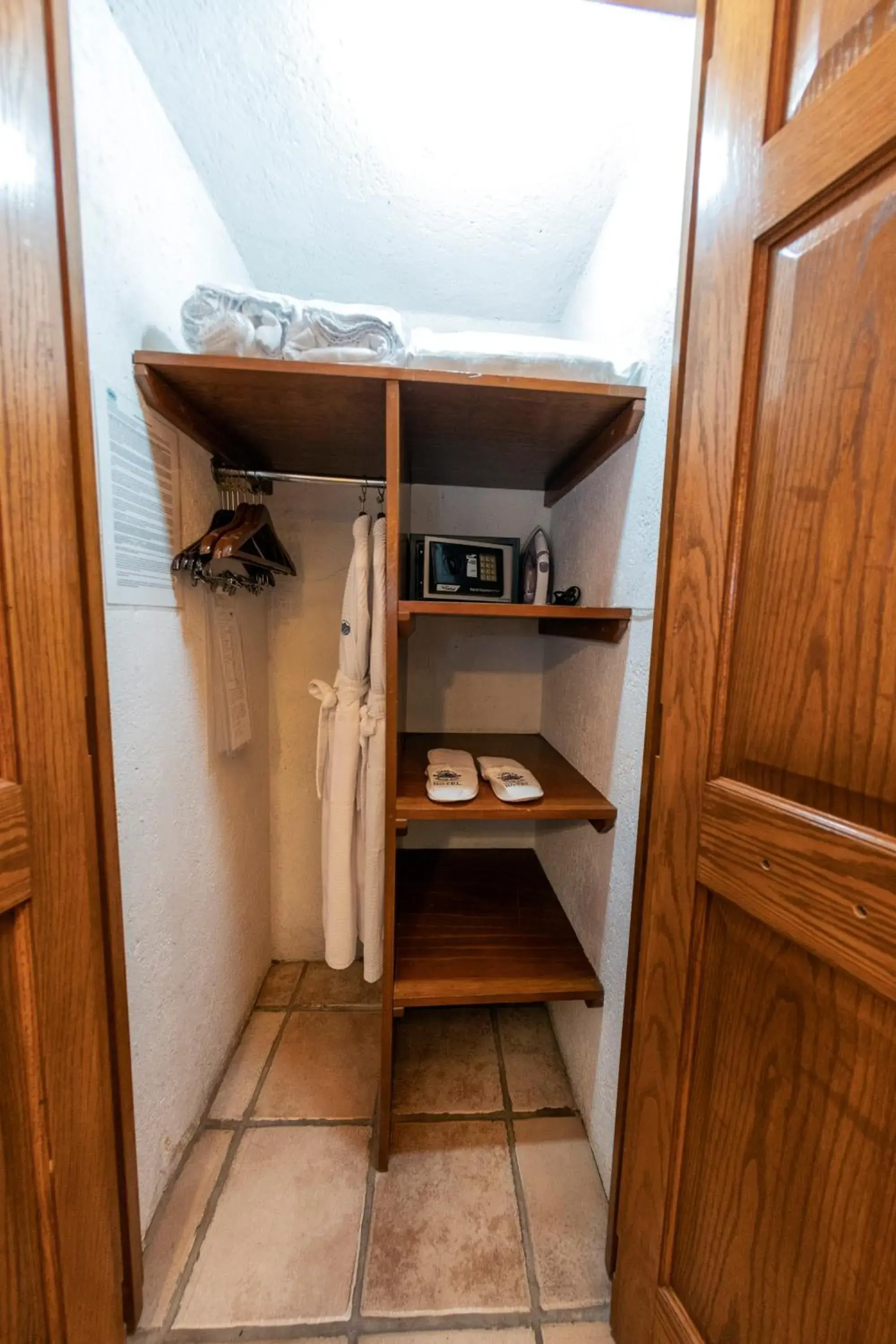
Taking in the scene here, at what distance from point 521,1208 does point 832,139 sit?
171cm

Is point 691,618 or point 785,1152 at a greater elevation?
point 691,618

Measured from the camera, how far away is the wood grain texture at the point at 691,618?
541 millimetres

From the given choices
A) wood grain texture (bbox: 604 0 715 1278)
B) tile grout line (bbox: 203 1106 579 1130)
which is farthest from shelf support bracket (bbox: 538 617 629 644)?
tile grout line (bbox: 203 1106 579 1130)

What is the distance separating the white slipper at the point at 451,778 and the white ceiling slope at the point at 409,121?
1.35m

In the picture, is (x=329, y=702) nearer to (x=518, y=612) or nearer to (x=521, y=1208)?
(x=518, y=612)

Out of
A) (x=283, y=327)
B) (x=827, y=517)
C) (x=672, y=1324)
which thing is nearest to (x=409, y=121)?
(x=283, y=327)

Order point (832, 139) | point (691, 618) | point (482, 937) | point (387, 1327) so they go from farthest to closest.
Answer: point (482, 937)
point (387, 1327)
point (691, 618)
point (832, 139)

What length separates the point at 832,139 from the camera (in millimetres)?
442

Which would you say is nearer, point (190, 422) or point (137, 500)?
point (137, 500)

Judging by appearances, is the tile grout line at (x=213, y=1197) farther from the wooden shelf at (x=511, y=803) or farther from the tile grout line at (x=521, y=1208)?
the wooden shelf at (x=511, y=803)

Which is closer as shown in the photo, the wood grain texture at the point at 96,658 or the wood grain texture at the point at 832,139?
the wood grain texture at the point at 832,139

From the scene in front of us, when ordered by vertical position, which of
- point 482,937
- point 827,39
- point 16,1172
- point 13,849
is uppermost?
point 827,39

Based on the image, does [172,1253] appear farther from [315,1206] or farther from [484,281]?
[484,281]

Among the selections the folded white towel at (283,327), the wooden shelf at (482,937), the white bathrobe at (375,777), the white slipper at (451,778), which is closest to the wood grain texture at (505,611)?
the white bathrobe at (375,777)
